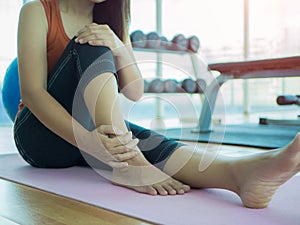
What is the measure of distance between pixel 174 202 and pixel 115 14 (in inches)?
25.6

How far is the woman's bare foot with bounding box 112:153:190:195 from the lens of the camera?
1.06 metres

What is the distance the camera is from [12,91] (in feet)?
7.46

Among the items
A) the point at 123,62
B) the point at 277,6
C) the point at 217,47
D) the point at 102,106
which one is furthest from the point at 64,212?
the point at 277,6

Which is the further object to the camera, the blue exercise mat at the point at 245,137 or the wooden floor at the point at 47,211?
the blue exercise mat at the point at 245,137

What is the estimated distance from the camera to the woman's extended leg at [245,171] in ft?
2.62

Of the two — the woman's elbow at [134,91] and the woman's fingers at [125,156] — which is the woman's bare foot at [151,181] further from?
the woman's elbow at [134,91]

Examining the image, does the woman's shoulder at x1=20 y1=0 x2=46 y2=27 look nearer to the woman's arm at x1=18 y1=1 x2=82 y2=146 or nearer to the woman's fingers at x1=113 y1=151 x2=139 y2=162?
the woman's arm at x1=18 y1=1 x2=82 y2=146

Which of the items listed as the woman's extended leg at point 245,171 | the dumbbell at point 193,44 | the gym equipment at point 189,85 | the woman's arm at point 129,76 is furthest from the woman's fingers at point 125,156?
the dumbbell at point 193,44

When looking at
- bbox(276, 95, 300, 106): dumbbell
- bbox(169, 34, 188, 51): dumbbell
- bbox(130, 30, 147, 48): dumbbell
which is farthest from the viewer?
bbox(169, 34, 188, 51): dumbbell

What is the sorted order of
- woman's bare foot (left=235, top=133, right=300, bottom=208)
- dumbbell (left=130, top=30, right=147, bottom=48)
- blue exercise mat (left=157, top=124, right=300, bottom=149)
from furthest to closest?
dumbbell (left=130, top=30, right=147, bottom=48) < blue exercise mat (left=157, top=124, right=300, bottom=149) < woman's bare foot (left=235, top=133, right=300, bottom=208)

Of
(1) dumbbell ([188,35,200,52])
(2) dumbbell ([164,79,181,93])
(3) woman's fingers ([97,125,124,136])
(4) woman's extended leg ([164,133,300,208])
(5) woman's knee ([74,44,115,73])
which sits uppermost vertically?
(5) woman's knee ([74,44,115,73])

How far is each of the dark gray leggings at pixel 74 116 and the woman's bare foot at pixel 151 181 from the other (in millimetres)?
60

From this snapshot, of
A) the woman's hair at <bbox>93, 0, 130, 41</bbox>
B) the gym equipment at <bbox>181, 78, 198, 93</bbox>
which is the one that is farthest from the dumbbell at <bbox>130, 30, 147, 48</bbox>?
the woman's hair at <bbox>93, 0, 130, 41</bbox>

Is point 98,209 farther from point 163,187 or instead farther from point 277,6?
point 277,6
